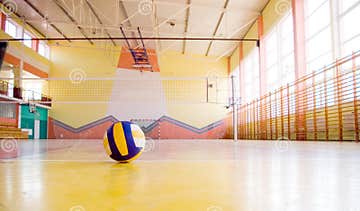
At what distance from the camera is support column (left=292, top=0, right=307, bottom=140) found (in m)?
9.14

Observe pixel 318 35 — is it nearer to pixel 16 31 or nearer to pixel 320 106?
pixel 320 106

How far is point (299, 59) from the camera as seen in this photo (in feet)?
30.5

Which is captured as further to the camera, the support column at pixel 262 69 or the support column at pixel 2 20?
the support column at pixel 2 20

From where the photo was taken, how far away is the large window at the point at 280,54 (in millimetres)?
10578

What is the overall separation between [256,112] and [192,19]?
5.54 m

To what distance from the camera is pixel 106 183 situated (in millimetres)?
1221
